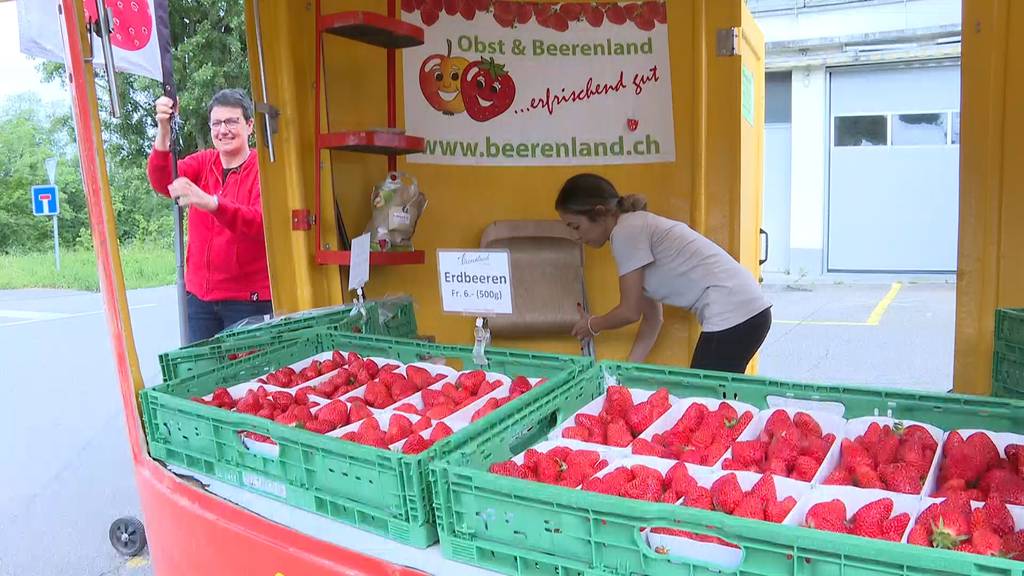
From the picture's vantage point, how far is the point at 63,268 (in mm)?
8203

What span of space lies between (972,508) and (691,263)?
72.6 inches

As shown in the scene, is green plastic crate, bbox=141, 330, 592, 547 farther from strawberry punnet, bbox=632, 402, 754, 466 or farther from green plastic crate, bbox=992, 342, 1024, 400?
green plastic crate, bbox=992, 342, 1024, 400

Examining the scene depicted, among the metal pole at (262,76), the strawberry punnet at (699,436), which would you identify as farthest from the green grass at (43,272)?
the strawberry punnet at (699,436)

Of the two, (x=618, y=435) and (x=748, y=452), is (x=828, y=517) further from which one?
(x=618, y=435)

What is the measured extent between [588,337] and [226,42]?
2730 mm

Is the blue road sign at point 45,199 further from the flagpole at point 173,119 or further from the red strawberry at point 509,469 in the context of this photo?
the red strawberry at point 509,469

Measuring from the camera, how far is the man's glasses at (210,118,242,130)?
310 centimetres

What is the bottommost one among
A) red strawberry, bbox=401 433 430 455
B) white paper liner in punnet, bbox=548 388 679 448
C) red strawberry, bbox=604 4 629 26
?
white paper liner in punnet, bbox=548 388 679 448

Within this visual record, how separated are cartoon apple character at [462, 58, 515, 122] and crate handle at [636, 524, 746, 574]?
104 inches

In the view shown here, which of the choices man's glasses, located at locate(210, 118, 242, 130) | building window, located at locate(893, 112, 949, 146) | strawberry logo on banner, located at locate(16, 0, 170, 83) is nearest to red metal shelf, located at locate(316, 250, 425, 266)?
man's glasses, located at locate(210, 118, 242, 130)

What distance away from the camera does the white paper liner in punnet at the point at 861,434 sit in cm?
141

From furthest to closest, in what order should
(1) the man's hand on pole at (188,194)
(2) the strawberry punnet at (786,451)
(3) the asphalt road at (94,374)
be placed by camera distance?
(3) the asphalt road at (94,374) < (1) the man's hand on pole at (188,194) < (2) the strawberry punnet at (786,451)

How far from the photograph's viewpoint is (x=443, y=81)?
3.42 meters

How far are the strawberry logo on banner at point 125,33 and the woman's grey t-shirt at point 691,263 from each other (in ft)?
6.38
